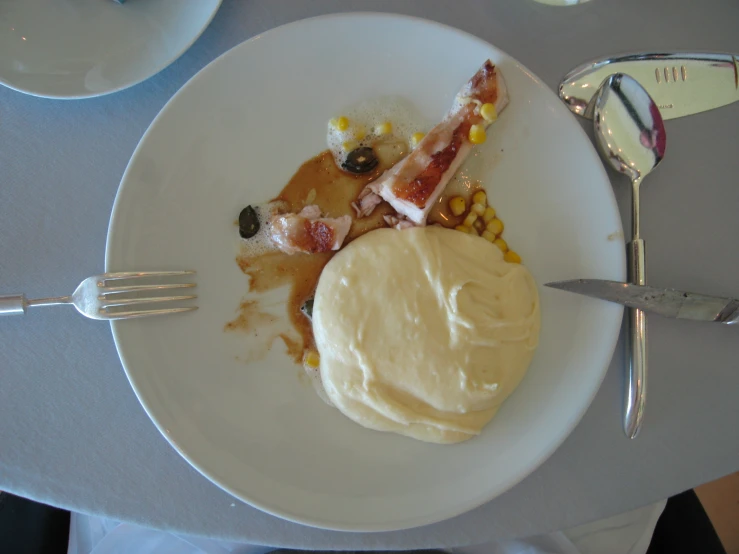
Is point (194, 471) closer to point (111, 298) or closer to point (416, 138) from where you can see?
point (111, 298)

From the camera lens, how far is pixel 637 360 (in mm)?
1728

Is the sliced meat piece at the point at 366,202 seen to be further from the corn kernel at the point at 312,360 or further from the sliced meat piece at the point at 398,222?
the corn kernel at the point at 312,360

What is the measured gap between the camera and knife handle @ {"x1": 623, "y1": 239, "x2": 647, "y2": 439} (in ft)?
5.66

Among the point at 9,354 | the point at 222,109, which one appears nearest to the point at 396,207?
the point at 222,109

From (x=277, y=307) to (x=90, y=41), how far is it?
3.68 ft

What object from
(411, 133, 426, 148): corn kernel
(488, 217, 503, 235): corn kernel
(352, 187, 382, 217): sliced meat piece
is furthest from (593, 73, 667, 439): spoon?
(352, 187, 382, 217): sliced meat piece

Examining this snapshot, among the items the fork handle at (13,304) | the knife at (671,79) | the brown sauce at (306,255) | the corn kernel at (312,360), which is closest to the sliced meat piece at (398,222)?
the brown sauce at (306,255)

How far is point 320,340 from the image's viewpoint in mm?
1725

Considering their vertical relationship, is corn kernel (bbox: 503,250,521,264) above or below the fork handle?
below

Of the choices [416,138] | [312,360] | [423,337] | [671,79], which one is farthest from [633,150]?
[312,360]

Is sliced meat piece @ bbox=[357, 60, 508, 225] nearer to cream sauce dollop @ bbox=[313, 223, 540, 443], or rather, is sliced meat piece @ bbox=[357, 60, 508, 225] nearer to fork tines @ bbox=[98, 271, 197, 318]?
cream sauce dollop @ bbox=[313, 223, 540, 443]

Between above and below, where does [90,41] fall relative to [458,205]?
above

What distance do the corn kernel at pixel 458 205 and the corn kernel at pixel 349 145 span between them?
16.1 inches

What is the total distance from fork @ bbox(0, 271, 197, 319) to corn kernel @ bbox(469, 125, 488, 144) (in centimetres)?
108
